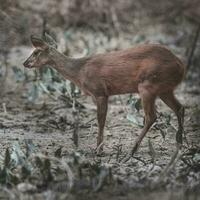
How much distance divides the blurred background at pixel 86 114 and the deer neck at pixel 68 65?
44 centimetres

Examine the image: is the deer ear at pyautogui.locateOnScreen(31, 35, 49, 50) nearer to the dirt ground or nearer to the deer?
the deer

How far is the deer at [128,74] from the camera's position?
790 cm

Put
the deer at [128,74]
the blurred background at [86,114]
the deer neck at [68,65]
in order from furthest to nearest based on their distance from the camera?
the deer neck at [68,65] → the deer at [128,74] → the blurred background at [86,114]

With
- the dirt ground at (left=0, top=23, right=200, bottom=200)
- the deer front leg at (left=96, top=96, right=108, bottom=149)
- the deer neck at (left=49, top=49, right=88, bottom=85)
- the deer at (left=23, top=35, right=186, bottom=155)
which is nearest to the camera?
the dirt ground at (left=0, top=23, right=200, bottom=200)

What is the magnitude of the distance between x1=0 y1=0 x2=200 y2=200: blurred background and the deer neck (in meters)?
0.44

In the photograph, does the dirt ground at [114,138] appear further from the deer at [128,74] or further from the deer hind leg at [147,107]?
the deer at [128,74]

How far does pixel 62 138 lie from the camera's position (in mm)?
8828

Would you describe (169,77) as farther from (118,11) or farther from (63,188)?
(118,11)

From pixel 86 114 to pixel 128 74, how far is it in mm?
2160

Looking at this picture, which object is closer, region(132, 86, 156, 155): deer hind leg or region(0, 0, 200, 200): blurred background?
region(0, 0, 200, 200): blurred background

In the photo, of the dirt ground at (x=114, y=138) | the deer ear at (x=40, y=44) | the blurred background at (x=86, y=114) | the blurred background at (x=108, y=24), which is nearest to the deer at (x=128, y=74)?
the deer ear at (x=40, y=44)

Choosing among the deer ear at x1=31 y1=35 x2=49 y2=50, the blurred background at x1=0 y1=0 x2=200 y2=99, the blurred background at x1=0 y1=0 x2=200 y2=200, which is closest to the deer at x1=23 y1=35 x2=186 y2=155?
the deer ear at x1=31 y1=35 x2=49 y2=50

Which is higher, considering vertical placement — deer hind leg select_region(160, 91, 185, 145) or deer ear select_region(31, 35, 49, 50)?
deer ear select_region(31, 35, 49, 50)

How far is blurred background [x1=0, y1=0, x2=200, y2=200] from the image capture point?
22.0 ft
